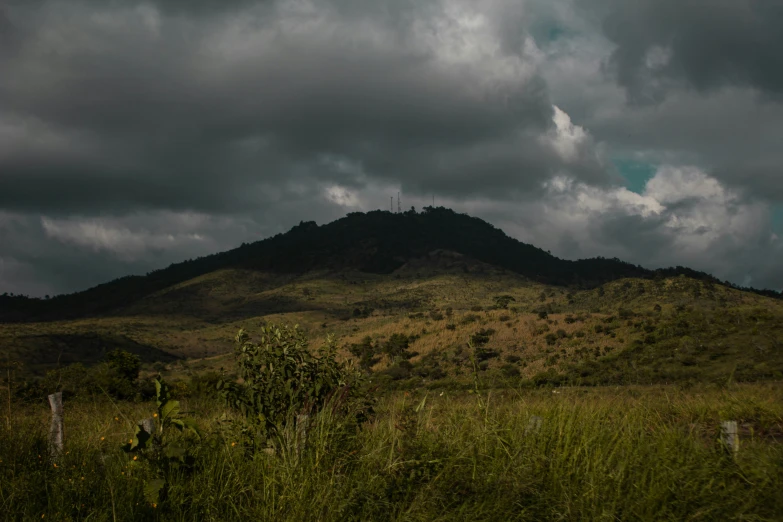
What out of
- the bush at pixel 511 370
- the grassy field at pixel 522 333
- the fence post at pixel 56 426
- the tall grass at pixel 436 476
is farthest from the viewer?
the bush at pixel 511 370

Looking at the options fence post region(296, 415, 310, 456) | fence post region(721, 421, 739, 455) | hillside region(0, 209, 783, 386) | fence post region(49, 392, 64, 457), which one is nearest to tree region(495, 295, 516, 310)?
hillside region(0, 209, 783, 386)

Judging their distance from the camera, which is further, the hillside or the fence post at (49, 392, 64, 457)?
the hillside

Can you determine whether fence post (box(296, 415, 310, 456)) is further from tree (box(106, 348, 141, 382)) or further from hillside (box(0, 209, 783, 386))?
tree (box(106, 348, 141, 382))

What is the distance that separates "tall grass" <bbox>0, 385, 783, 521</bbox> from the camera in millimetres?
5453

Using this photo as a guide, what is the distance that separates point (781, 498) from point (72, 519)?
6073 millimetres

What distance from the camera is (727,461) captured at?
631 centimetres

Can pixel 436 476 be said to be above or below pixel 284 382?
below

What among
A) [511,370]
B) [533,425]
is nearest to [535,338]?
[511,370]

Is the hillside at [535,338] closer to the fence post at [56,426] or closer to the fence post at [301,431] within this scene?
the fence post at [56,426]

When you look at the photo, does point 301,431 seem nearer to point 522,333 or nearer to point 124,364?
point 124,364

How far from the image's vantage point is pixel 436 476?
582 cm

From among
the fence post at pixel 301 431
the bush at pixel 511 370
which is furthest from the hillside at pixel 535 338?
the fence post at pixel 301 431

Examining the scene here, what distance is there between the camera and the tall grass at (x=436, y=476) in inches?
215

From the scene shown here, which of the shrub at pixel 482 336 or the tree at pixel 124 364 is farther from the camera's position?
the shrub at pixel 482 336
